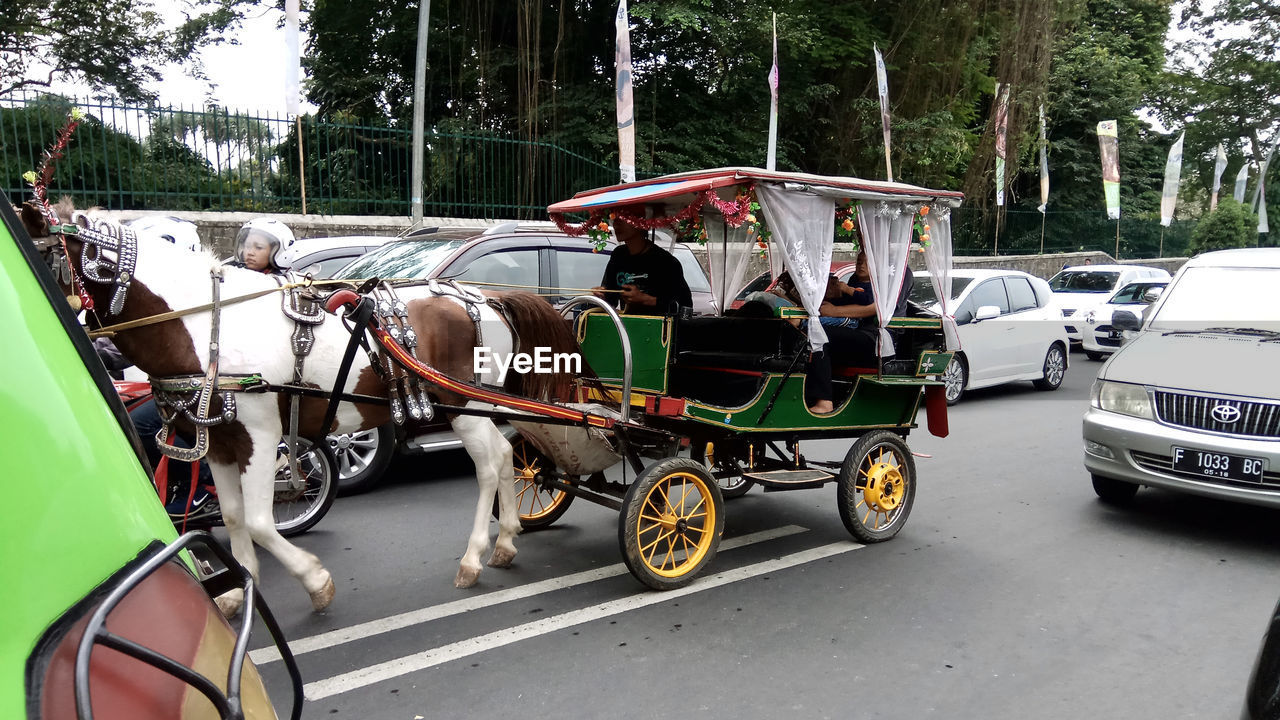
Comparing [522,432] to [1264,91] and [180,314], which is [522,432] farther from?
[1264,91]

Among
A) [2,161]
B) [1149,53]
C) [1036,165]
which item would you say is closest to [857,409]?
[2,161]

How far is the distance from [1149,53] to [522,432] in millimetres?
35480

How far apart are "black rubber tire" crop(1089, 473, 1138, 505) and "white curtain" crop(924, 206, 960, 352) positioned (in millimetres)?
1633

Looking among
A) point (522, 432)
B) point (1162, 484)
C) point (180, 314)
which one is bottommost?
point (1162, 484)

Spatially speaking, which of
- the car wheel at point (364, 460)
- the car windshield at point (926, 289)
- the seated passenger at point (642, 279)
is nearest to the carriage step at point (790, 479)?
the seated passenger at point (642, 279)

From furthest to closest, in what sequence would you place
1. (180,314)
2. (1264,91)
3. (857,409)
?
1. (1264,91)
2. (857,409)
3. (180,314)

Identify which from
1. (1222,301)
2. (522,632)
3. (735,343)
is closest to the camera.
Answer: (522,632)

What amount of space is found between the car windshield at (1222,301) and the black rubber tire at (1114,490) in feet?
3.95

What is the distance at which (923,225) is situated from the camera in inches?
216

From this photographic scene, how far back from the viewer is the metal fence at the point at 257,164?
9328mm

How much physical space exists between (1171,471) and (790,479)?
2475 mm

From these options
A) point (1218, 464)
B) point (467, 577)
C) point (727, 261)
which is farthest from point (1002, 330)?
point (467, 577)

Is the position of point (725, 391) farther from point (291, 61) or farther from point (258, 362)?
point (291, 61)

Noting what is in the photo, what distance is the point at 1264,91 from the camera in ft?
103
